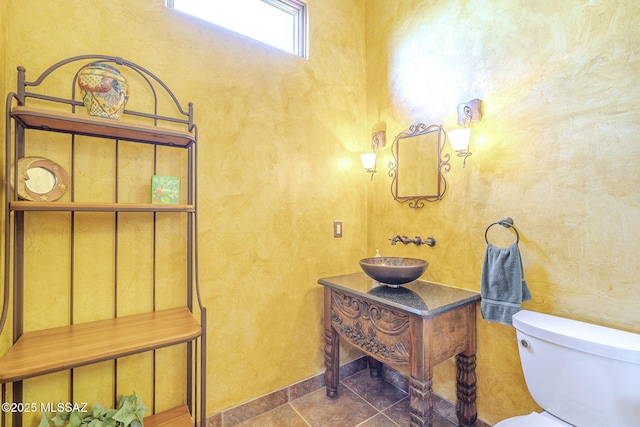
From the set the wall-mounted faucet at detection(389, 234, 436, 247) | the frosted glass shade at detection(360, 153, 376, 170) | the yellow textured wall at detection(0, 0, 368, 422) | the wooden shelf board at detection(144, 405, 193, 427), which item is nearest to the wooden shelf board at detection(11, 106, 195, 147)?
the yellow textured wall at detection(0, 0, 368, 422)

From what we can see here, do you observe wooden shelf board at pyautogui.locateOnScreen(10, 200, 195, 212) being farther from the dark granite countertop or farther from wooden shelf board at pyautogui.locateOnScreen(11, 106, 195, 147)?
the dark granite countertop

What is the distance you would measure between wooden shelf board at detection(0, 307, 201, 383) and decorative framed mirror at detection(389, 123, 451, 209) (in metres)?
1.61

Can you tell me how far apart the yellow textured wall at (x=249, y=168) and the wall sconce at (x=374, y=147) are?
0.13 metres

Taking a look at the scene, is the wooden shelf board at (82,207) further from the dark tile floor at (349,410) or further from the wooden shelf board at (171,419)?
the dark tile floor at (349,410)

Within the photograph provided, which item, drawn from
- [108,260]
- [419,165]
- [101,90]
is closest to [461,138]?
[419,165]

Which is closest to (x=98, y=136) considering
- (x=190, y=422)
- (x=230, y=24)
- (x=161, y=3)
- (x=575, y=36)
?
(x=161, y=3)

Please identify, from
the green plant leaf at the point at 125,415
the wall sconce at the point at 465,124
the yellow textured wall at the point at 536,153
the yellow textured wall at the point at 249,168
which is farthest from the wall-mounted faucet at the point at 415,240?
the green plant leaf at the point at 125,415

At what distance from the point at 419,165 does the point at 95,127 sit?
1.89 m

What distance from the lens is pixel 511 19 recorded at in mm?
1547

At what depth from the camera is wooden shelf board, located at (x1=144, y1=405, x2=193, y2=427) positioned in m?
1.40

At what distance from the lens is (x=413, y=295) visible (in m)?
1.62

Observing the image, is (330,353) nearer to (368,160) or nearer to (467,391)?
(467,391)

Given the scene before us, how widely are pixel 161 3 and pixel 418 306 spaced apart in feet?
6.98

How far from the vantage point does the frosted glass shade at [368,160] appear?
2277 millimetres
